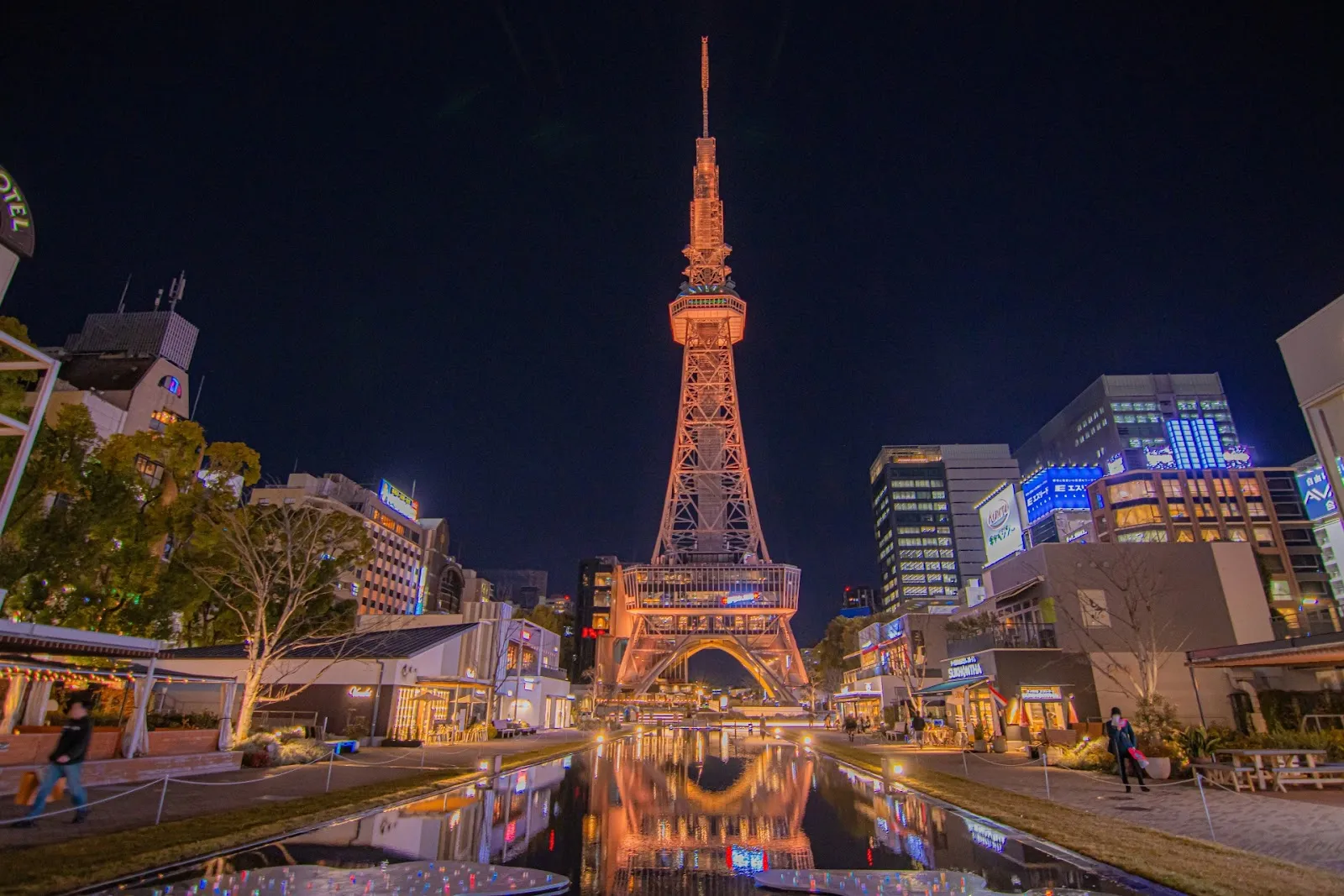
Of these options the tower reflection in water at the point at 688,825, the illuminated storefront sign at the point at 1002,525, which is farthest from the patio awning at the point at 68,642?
the illuminated storefront sign at the point at 1002,525

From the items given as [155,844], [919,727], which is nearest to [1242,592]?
[919,727]

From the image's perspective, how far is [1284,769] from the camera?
51.0ft

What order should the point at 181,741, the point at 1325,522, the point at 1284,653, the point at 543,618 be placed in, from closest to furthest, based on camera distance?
the point at 181,741 → the point at 1284,653 → the point at 1325,522 → the point at 543,618

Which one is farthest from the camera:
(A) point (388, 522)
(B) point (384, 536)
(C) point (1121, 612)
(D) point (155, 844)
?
(A) point (388, 522)

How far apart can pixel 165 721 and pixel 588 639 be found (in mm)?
111430

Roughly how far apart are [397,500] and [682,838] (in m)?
111

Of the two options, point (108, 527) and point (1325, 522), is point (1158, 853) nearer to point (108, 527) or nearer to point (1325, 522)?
point (108, 527)

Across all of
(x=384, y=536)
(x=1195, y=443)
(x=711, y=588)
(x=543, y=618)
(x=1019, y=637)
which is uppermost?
(x=1195, y=443)

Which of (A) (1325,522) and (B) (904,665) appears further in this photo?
(A) (1325,522)

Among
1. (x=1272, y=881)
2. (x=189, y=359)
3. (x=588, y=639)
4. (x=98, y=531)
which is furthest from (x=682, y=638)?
(x=1272, y=881)

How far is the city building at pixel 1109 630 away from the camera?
29406 millimetres

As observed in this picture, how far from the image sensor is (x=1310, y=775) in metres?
16.2

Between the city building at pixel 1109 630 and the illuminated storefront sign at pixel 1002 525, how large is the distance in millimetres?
19887

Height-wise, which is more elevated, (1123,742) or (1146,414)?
(1146,414)
